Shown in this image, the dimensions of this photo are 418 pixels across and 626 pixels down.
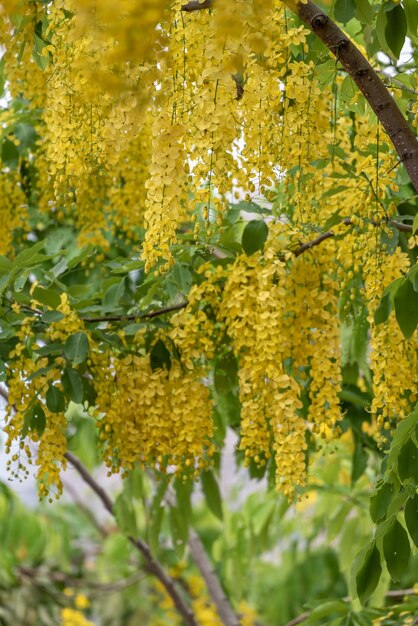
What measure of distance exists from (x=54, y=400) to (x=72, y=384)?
53mm

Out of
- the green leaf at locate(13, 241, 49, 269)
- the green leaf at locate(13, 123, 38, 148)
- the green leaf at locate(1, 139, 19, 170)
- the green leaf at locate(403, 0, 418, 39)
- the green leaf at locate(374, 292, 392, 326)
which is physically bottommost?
the green leaf at locate(374, 292, 392, 326)

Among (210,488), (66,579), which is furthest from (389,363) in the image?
(66,579)

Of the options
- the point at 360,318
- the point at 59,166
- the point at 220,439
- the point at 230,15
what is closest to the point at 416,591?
the point at 220,439

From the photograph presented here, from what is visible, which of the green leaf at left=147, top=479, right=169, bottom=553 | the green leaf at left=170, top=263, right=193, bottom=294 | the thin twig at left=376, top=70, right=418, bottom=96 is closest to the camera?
the thin twig at left=376, top=70, right=418, bottom=96

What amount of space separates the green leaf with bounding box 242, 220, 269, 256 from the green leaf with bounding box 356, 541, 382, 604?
27.4 inches

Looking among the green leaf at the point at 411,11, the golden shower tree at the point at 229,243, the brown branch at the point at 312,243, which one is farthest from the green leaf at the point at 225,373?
the green leaf at the point at 411,11

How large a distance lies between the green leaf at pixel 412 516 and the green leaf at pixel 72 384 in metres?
0.79

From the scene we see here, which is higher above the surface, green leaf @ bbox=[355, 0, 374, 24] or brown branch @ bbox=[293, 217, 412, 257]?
green leaf @ bbox=[355, 0, 374, 24]

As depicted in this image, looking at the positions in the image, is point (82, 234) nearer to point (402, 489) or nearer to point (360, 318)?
point (360, 318)

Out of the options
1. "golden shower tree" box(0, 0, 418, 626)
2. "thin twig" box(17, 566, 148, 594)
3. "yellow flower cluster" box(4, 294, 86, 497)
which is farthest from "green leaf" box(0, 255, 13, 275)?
"thin twig" box(17, 566, 148, 594)

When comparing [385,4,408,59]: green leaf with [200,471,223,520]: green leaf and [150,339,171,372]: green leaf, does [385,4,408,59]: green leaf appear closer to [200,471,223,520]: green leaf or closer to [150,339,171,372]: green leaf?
[150,339,171,372]: green leaf

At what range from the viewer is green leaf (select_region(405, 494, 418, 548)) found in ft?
6.56

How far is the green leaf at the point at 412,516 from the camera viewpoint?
6.56 ft

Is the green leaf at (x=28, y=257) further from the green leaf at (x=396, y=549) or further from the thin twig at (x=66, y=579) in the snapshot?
the thin twig at (x=66, y=579)
